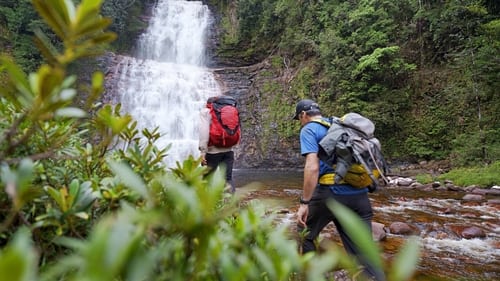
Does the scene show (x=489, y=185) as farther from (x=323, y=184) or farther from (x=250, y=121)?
(x=250, y=121)

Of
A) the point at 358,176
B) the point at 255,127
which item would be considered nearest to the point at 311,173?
the point at 358,176

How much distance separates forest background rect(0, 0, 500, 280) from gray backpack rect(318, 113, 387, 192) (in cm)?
146

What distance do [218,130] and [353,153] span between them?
195cm

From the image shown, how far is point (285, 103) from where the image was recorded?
1720 cm

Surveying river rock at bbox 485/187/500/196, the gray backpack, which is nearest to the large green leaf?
the gray backpack

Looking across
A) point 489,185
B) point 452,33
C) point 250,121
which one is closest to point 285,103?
point 250,121

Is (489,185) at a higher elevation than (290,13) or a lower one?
lower

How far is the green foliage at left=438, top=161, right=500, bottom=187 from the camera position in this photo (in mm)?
8578

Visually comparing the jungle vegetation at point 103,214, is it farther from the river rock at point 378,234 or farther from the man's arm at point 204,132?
the river rock at point 378,234

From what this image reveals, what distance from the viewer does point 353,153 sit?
2.59 meters

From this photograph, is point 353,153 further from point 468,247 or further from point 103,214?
point 468,247

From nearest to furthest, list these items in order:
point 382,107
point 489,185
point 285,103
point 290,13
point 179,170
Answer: point 179,170
point 489,185
point 382,107
point 285,103
point 290,13

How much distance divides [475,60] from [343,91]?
16.8 feet

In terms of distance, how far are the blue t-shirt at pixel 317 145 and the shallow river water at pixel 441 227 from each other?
495 millimetres
